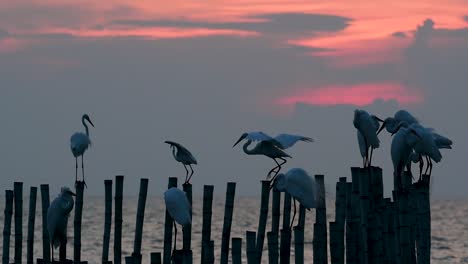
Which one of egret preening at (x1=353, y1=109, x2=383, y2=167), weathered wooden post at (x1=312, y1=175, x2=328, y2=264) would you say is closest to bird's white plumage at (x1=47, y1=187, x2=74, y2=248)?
weathered wooden post at (x1=312, y1=175, x2=328, y2=264)

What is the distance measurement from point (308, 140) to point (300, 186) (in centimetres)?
99

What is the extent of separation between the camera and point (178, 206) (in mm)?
13680

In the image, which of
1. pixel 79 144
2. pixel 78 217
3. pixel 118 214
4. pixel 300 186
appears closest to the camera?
pixel 300 186

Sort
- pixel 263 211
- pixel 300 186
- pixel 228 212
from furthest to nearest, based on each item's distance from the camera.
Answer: pixel 263 211 → pixel 228 212 → pixel 300 186

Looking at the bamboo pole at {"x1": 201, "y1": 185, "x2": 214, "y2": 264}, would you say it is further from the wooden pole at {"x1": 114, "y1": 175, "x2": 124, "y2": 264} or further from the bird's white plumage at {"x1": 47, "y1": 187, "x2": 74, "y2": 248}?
the bird's white plumage at {"x1": 47, "y1": 187, "x2": 74, "y2": 248}

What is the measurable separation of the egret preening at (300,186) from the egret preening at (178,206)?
1200 millimetres

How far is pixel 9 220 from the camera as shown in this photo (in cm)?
1670

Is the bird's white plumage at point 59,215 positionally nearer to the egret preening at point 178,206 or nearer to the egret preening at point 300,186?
the egret preening at point 178,206

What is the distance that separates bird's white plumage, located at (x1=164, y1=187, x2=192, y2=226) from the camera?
13648 mm

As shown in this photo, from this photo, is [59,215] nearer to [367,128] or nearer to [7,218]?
[7,218]

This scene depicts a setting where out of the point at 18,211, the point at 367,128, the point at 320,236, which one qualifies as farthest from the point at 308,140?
the point at 18,211

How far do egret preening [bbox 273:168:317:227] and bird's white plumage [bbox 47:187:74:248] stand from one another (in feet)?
9.54

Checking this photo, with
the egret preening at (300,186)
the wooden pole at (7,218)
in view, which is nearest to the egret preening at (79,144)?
the wooden pole at (7,218)

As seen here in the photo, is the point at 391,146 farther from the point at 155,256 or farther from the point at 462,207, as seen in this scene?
the point at 462,207
